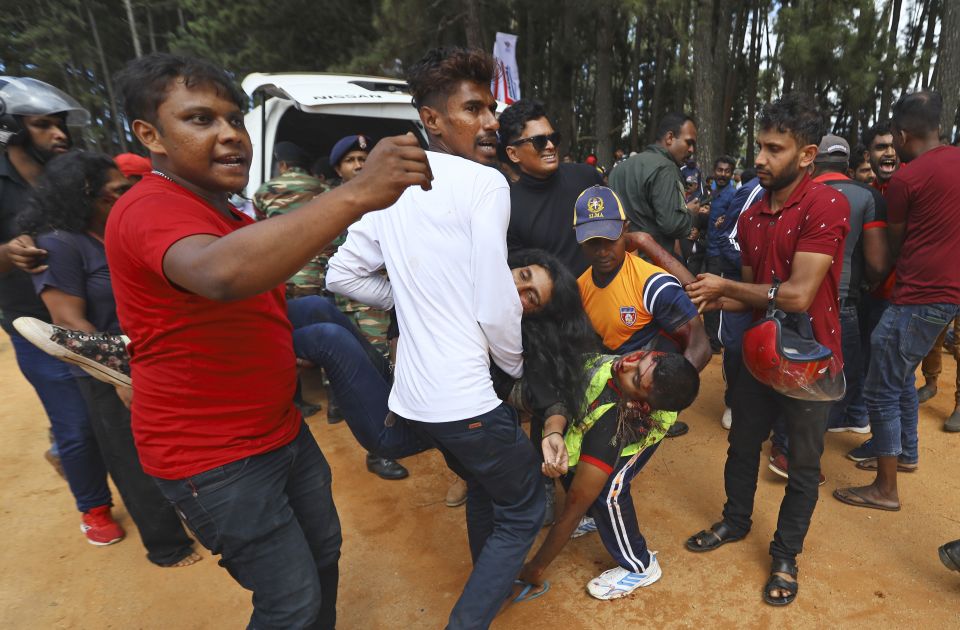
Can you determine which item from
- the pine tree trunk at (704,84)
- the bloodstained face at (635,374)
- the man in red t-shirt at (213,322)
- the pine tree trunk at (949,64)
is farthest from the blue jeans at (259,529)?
the pine tree trunk at (704,84)

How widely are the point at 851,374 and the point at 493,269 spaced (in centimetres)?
300

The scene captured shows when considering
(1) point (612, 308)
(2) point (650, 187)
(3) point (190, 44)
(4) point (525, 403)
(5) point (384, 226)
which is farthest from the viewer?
(3) point (190, 44)

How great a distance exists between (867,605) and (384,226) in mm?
2445

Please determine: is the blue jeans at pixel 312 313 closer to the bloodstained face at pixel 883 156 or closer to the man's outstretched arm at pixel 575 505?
the man's outstretched arm at pixel 575 505

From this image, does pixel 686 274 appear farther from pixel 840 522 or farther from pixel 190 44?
pixel 190 44

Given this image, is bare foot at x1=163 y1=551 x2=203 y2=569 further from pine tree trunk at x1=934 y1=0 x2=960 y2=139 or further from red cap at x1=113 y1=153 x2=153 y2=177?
pine tree trunk at x1=934 y1=0 x2=960 y2=139

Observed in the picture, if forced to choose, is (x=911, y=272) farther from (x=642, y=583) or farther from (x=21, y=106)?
(x=21, y=106)

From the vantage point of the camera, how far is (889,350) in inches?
111

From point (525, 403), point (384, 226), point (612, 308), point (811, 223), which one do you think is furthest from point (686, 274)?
point (384, 226)

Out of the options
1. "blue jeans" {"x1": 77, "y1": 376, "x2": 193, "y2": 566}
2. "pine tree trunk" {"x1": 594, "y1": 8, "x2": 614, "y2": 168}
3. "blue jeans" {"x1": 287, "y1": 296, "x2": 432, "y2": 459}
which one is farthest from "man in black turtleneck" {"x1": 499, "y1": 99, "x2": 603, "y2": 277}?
"pine tree trunk" {"x1": 594, "y1": 8, "x2": 614, "y2": 168}

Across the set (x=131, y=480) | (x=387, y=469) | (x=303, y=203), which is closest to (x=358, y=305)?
(x=303, y=203)

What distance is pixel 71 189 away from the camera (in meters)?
2.15

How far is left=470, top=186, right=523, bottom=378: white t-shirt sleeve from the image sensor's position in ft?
5.22

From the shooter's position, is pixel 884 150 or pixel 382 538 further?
pixel 884 150
